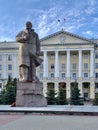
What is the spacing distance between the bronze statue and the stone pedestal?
1.44ft

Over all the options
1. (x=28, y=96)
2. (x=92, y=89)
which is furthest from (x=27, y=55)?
(x=92, y=89)

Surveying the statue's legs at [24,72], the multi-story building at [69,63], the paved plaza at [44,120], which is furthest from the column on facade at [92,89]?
the paved plaza at [44,120]

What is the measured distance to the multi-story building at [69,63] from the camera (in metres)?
85.6

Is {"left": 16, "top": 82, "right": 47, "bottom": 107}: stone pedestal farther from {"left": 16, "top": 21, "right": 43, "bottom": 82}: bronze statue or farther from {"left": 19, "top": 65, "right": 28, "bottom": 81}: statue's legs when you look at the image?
{"left": 16, "top": 21, "right": 43, "bottom": 82}: bronze statue

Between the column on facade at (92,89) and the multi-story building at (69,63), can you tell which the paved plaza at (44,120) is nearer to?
the multi-story building at (69,63)

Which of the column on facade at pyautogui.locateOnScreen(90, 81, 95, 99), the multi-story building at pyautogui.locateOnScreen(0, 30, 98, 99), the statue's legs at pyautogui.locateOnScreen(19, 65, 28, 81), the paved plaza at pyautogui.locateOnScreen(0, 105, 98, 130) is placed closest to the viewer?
the paved plaza at pyautogui.locateOnScreen(0, 105, 98, 130)

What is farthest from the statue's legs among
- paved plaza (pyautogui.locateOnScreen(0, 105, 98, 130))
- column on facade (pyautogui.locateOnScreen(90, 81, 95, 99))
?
column on facade (pyautogui.locateOnScreen(90, 81, 95, 99))

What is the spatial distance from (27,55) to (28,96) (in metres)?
2.27

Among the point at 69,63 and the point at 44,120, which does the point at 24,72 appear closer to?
the point at 44,120

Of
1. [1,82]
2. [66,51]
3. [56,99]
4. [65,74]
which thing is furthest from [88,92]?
[56,99]

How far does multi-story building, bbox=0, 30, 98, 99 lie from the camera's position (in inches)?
3371

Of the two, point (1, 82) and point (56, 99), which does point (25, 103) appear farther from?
point (1, 82)

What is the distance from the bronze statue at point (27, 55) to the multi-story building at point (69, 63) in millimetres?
69004

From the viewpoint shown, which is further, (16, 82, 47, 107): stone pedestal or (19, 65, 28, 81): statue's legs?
(19, 65, 28, 81): statue's legs
